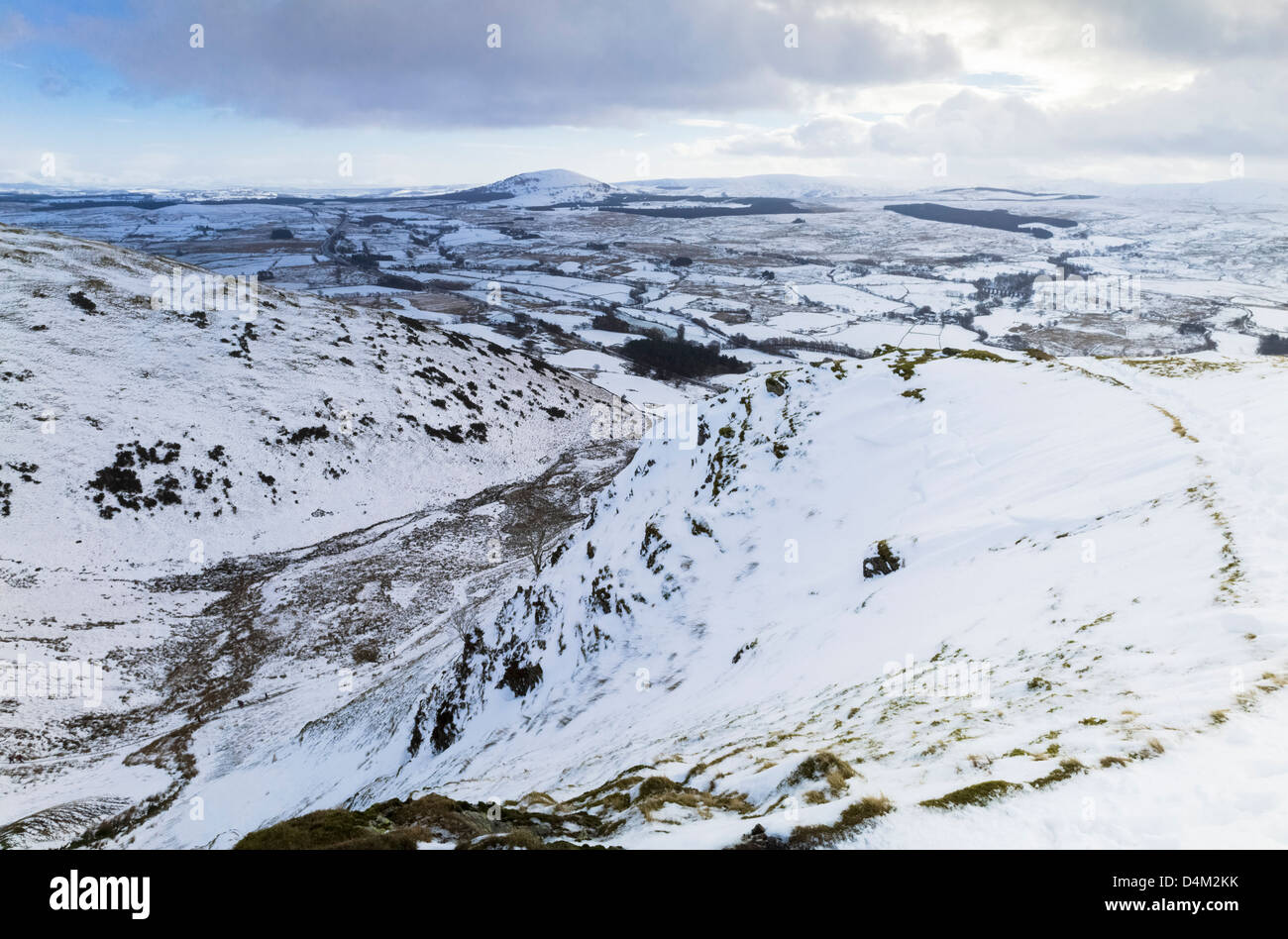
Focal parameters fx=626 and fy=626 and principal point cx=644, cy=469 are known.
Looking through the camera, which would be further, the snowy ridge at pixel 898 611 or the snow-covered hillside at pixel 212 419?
the snow-covered hillside at pixel 212 419

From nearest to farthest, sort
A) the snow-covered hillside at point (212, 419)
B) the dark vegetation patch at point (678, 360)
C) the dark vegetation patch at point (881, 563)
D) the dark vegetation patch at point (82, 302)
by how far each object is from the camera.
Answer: the dark vegetation patch at point (881, 563)
the snow-covered hillside at point (212, 419)
the dark vegetation patch at point (82, 302)
the dark vegetation patch at point (678, 360)

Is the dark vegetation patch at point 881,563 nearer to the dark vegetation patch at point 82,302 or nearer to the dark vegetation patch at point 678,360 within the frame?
the dark vegetation patch at point 82,302

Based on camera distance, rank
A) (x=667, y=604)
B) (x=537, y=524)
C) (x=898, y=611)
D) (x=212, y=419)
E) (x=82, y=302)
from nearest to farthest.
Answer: (x=898, y=611), (x=667, y=604), (x=537, y=524), (x=212, y=419), (x=82, y=302)

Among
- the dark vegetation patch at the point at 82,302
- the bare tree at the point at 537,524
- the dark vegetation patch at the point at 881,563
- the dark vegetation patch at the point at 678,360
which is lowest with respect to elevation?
the bare tree at the point at 537,524

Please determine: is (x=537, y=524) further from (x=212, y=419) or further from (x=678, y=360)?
(x=678, y=360)

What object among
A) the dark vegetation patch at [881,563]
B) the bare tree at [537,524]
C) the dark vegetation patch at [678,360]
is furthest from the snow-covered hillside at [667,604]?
the dark vegetation patch at [678,360]

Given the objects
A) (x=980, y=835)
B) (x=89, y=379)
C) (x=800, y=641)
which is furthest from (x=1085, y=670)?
(x=89, y=379)

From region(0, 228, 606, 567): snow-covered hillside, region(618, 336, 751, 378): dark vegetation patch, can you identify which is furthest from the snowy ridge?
region(618, 336, 751, 378): dark vegetation patch

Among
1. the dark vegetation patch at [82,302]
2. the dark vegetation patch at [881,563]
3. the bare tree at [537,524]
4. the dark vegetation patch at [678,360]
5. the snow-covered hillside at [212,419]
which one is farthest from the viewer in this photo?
the dark vegetation patch at [678,360]

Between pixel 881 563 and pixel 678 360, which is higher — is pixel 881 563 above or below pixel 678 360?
below

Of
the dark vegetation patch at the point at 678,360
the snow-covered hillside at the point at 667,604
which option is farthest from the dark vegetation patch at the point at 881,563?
the dark vegetation patch at the point at 678,360

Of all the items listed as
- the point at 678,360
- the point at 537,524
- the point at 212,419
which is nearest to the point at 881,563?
the point at 537,524

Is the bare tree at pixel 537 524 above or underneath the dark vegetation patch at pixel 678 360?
underneath
